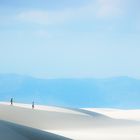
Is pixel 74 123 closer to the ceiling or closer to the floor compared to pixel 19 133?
closer to the ceiling

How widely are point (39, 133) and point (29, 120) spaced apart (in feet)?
44.5

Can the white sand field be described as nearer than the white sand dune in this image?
No

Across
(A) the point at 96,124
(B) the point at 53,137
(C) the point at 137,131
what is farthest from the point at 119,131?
A: (B) the point at 53,137

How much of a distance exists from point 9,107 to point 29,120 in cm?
254

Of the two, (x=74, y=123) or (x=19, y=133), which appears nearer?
(x=19, y=133)

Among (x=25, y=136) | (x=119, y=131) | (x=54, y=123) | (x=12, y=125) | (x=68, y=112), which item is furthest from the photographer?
(x=68, y=112)

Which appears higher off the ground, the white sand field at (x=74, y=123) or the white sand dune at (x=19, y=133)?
the white sand field at (x=74, y=123)

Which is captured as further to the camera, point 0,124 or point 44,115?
point 44,115

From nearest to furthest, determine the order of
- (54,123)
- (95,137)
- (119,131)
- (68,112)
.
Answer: (95,137) < (119,131) < (54,123) < (68,112)

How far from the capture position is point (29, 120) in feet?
126

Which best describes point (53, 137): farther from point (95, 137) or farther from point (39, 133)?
point (95, 137)

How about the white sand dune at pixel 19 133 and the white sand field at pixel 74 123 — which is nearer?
the white sand dune at pixel 19 133

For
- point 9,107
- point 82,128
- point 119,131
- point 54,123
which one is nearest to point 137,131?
point 119,131

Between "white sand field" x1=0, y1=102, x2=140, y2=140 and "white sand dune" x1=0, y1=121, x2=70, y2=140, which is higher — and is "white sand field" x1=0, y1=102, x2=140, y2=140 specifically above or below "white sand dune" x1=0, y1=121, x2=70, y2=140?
above
